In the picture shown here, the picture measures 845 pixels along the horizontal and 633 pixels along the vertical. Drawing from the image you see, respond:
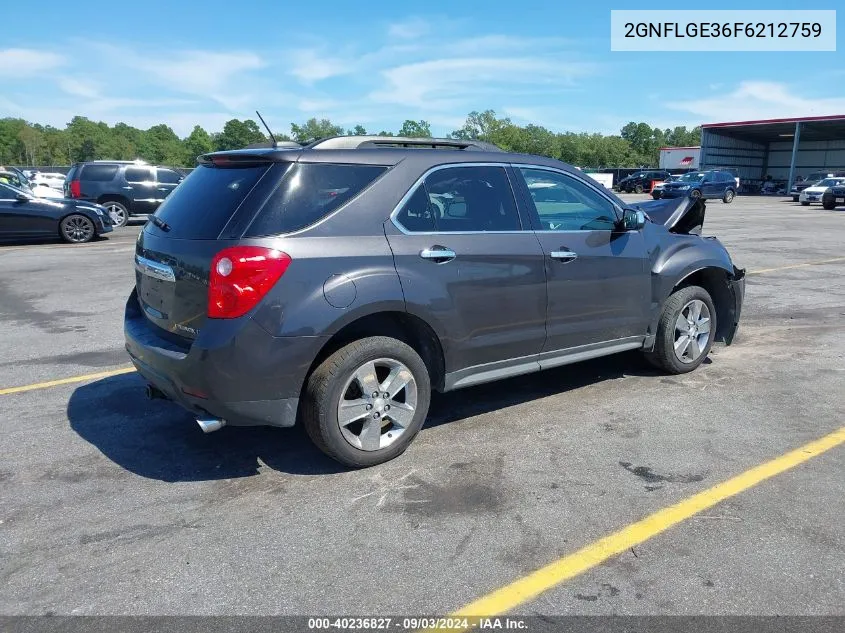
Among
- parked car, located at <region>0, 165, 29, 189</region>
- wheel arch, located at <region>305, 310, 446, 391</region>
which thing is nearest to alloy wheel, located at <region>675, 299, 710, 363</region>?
wheel arch, located at <region>305, 310, 446, 391</region>

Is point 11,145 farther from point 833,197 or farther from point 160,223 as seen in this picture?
point 160,223

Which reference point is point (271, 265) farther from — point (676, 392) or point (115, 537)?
point (676, 392)

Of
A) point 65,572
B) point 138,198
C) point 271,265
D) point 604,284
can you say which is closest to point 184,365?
point 271,265

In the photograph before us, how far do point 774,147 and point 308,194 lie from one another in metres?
70.4

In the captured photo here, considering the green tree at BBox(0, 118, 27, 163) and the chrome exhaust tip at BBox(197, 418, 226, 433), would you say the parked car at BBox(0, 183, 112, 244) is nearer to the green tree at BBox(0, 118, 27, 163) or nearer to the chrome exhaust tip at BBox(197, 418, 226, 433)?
the chrome exhaust tip at BBox(197, 418, 226, 433)

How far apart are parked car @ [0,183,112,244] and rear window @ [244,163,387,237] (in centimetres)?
1278

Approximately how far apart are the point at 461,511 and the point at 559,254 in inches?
75.0

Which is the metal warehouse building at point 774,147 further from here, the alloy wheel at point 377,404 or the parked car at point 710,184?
the alloy wheel at point 377,404

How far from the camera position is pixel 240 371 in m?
3.36

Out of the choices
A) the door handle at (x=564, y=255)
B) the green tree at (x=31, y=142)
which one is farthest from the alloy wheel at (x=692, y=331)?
the green tree at (x=31, y=142)

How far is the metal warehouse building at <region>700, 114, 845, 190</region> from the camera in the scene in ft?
169

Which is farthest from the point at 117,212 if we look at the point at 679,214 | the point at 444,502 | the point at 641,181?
the point at 641,181

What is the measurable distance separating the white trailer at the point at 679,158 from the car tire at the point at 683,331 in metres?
62.6

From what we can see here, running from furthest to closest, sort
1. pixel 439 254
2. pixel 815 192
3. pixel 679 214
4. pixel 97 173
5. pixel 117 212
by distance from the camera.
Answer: pixel 815 192 → pixel 117 212 → pixel 97 173 → pixel 679 214 → pixel 439 254
